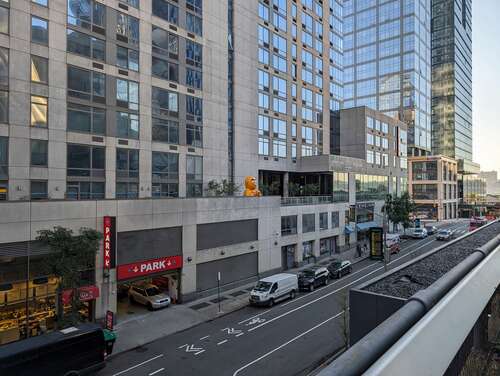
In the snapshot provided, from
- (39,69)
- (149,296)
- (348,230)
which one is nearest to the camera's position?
(39,69)

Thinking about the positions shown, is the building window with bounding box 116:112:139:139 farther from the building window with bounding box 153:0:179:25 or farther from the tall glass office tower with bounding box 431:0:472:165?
the tall glass office tower with bounding box 431:0:472:165

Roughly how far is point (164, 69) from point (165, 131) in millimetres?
5676

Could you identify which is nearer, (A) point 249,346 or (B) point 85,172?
(A) point 249,346

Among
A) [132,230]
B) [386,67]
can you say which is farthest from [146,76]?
[386,67]

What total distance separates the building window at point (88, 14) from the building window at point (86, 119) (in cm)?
618

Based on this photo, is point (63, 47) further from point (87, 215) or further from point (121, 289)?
point (121, 289)

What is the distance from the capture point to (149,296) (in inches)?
1071

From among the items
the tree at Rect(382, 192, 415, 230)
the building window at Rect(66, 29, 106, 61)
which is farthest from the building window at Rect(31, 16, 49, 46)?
the tree at Rect(382, 192, 415, 230)

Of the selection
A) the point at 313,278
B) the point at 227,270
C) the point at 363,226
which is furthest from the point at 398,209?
the point at 227,270

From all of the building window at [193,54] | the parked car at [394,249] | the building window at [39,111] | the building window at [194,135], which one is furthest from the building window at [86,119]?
the parked car at [394,249]

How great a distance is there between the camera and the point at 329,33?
57.4m

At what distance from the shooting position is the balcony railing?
42.2 m

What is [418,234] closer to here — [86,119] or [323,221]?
[323,221]

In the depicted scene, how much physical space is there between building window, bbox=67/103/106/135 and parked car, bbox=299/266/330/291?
68.8ft
